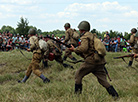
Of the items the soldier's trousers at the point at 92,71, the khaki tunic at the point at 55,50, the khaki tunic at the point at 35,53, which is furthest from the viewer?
the khaki tunic at the point at 55,50

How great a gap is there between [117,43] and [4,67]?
12.7 meters

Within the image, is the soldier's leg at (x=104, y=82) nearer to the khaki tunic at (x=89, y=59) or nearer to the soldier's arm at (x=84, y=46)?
the khaki tunic at (x=89, y=59)

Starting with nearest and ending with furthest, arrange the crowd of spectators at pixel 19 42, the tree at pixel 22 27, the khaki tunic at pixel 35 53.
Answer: the khaki tunic at pixel 35 53 → the crowd of spectators at pixel 19 42 → the tree at pixel 22 27

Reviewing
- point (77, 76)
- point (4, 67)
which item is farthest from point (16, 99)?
point (4, 67)

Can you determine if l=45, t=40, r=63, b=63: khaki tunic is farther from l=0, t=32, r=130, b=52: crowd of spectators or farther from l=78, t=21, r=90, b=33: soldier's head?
l=0, t=32, r=130, b=52: crowd of spectators

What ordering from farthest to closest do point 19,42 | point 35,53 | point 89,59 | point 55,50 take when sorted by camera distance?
point 19,42 → point 55,50 → point 35,53 → point 89,59

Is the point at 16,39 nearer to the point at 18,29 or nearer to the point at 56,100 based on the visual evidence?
the point at 56,100

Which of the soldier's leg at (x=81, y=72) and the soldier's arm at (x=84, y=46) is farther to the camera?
the soldier's leg at (x=81, y=72)

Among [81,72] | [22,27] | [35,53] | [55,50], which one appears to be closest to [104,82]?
[81,72]

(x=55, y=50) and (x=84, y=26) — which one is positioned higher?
(x=84, y=26)

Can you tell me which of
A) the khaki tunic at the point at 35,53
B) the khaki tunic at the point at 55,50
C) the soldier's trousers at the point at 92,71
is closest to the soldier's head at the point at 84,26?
the soldier's trousers at the point at 92,71

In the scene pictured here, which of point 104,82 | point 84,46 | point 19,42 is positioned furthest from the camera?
point 19,42

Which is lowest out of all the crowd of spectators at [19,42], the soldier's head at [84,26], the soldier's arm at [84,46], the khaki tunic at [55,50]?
the crowd of spectators at [19,42]

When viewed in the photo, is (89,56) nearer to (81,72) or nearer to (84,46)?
(84,46)
